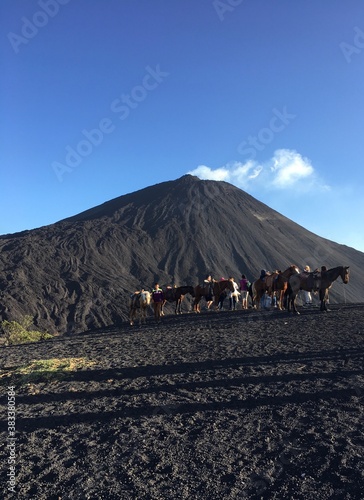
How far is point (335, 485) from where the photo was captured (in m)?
4.16

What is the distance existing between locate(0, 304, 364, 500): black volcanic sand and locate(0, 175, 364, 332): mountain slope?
33.9 metres

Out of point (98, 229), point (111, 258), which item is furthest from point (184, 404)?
point (98, 229)

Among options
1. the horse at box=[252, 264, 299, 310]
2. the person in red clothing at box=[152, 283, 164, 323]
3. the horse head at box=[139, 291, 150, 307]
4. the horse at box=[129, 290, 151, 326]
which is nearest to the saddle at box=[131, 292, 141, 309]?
the horse at box=[129, 290, 151, 326]

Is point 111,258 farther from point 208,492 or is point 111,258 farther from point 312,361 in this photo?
point 208,492

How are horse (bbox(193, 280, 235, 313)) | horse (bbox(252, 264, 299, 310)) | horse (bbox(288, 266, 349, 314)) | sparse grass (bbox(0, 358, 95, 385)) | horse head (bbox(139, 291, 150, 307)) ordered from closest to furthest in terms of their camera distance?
sparse grass (bbox(0, 358, 95, 385))
horse (bbox(288, 266, 349, 314))
horse (bbox(252, 264, 299, 310))
horse head (bbox(139, 291, 150, 307))
horse (bbox(193, 280, 235, 313))

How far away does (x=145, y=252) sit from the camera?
2581 inches

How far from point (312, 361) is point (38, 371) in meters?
6.85

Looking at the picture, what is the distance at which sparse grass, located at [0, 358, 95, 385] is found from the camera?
915cm

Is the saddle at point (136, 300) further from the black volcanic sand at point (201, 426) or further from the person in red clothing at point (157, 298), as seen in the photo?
the black volcanic sand at point (201, 426)

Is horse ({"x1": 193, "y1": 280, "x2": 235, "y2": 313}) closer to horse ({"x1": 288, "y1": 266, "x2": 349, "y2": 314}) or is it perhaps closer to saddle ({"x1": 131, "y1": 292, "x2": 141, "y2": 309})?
saddle ({"x1": 131, "y1": 292, "x2": 141, "y2": 309})

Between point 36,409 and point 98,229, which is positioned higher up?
point 98,229

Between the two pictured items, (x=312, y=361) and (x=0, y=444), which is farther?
(x=312, y=361)

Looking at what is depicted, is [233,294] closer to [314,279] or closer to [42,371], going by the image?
[314,279]

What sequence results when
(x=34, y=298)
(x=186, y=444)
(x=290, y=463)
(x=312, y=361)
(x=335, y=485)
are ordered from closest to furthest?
(x=335, y=485) < (x=290, y=463) < (x=186, y=444) < (x=312, y=361) < (x=34, y=298)
